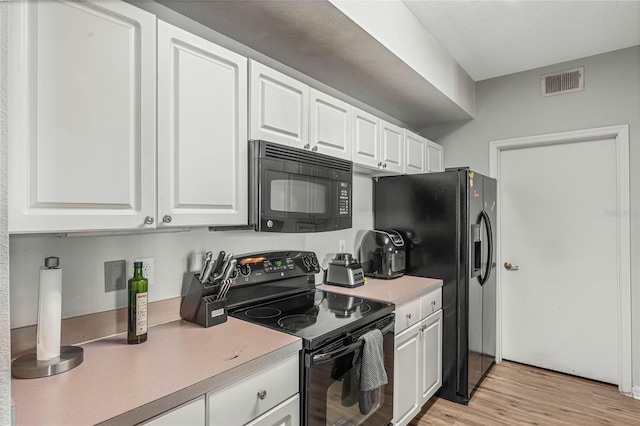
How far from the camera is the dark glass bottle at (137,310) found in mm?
1275

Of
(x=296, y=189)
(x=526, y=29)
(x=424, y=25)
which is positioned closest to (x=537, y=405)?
(x=296, y=189)

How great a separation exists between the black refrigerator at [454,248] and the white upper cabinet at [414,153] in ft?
0.61

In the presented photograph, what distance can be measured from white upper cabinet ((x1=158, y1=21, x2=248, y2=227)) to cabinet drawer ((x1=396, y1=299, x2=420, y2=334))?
3.50ft

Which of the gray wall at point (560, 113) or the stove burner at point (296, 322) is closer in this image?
the stove burner at point (296, 322)

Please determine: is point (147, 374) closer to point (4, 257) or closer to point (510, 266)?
point (4, 257)

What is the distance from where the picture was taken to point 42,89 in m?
0.94

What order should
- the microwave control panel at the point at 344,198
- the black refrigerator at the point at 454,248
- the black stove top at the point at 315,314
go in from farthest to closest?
the black refrigerator at the point at 454,248 < the microwave control panel at the point at 344,198 < the black stove top at the point at 315,314

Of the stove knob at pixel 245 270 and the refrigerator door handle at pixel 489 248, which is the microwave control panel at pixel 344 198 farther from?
the refrigerator door handle at pixel 489 248

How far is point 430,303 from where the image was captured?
2373 mm

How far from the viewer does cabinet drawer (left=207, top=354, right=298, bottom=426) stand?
1.06 metres

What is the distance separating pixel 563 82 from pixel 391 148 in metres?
1.68

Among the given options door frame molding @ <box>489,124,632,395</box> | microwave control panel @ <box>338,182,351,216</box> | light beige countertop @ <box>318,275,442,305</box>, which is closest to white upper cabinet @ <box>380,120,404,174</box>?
Result: microwave control panel @ <box>338,182,351,216</box>

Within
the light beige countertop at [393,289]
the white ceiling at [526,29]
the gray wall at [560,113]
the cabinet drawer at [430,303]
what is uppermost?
the white ceiling at [526,29]

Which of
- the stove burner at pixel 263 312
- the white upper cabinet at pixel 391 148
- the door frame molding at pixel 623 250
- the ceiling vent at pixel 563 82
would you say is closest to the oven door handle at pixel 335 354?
the stove burner at pixel 263 312
